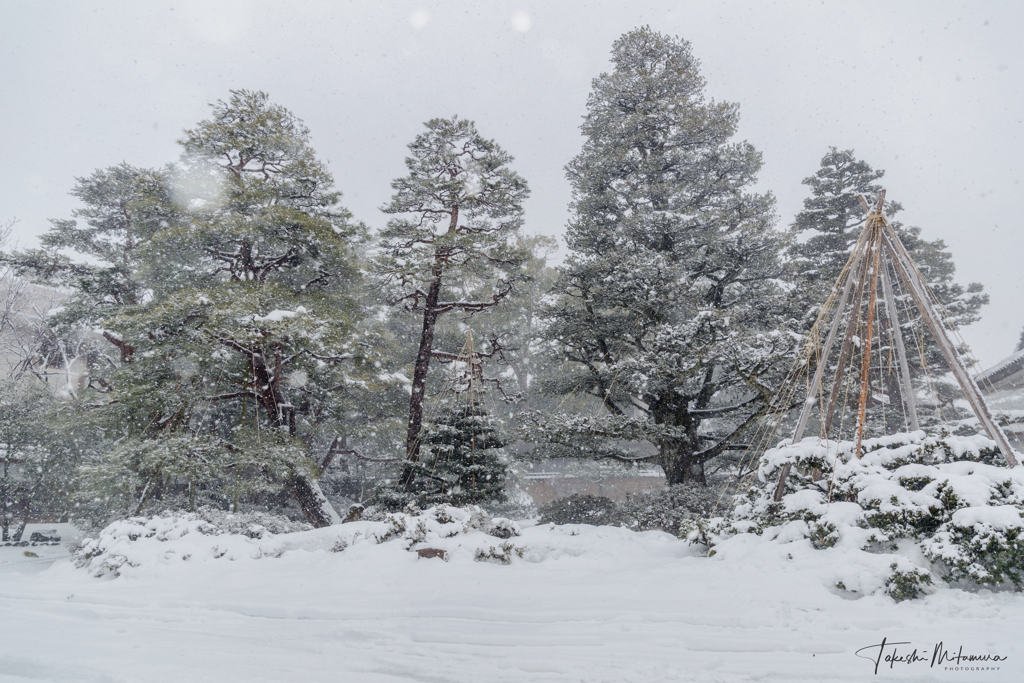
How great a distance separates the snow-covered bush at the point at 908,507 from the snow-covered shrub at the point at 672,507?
208 centimetres

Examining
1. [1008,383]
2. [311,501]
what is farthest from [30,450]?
[1008,383]

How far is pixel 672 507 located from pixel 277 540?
667 centimetres

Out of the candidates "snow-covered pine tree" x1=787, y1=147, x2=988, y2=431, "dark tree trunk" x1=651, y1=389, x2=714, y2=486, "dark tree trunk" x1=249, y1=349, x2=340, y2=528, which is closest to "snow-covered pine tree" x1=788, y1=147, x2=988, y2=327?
"snow-covered pine tree" x1=787, y1=147, x2=988, y2=431

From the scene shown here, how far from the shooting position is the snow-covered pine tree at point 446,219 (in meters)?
10.5

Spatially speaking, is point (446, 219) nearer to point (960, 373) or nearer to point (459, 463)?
point (459, 463)

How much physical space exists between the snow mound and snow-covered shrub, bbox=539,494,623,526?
335 cm

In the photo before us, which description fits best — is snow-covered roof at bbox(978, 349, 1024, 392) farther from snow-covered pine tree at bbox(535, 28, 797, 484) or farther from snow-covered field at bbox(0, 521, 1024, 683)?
snow-covered field at bbox(0, 521, 1024, 683)

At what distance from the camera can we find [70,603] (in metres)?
5.27

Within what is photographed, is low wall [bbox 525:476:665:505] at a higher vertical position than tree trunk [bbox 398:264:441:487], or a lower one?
lower

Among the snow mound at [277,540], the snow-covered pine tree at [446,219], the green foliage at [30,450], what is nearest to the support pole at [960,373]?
the snow mound at [277,540]

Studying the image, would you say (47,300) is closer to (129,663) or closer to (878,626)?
(129,663)

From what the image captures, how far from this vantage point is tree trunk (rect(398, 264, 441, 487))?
10430mm

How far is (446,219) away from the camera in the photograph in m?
11.5

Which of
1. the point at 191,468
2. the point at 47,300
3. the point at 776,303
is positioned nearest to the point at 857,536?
the point at 776,303
